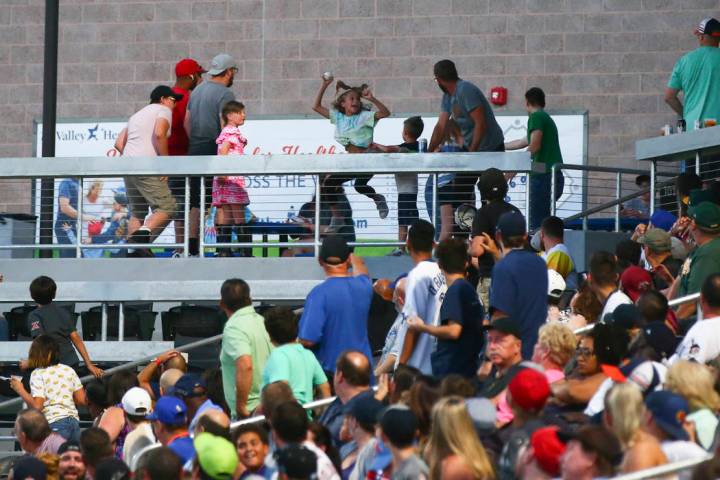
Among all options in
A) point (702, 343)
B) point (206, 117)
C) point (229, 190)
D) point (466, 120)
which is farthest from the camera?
point (206, 117)

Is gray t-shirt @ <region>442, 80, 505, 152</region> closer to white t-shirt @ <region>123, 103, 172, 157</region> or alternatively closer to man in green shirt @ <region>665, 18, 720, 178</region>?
man in green shirt @ <region>665, 18, 720, 178</region>

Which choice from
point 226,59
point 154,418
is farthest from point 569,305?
point 226,59

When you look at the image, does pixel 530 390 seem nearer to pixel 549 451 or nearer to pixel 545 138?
pixel 549 451

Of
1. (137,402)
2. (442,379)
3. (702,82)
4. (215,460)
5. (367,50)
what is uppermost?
(367,50)

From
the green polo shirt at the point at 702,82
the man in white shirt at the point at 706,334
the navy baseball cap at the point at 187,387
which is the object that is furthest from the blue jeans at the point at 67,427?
the green polo shirt at the point at 702,82

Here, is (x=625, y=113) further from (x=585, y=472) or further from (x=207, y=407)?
(x=585, y=472)

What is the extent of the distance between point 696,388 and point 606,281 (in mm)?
2628

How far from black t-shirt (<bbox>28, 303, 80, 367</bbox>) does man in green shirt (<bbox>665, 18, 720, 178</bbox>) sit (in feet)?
19.4

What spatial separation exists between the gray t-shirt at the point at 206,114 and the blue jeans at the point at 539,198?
2873 mm

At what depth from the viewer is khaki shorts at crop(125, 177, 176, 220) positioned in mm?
15180

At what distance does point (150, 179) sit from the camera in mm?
15219

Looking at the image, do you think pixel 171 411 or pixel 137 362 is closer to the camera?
pixel 171 411

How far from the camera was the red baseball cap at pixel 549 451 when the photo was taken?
7758 millimetres

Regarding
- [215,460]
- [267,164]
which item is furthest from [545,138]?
[215,460]
